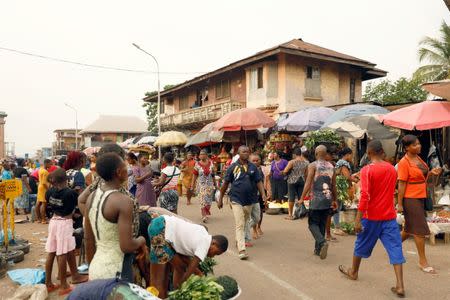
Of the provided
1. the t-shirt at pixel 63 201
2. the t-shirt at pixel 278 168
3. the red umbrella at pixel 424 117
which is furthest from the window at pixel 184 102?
the t-shirt at pixel 63 201

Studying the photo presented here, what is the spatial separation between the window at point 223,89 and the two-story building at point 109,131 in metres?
30.6

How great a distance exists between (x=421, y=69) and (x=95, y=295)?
24304 millimetres

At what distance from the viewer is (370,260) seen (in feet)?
19.3

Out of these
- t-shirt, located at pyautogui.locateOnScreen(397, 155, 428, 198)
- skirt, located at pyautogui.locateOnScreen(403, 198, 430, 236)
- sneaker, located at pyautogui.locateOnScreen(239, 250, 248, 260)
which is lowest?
sneaker, located at pyautogui.locateOnScreen(239, 250, 248, 260)

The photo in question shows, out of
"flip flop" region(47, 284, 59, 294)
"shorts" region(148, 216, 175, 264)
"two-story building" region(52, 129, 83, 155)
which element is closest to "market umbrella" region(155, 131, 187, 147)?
"flip flop" region(47, 284, 59, 294)

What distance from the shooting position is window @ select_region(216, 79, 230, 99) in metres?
23.3

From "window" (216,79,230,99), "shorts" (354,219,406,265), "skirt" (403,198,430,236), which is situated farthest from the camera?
"window" (216,79,230,99)

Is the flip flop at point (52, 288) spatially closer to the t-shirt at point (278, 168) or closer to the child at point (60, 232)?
the child at point (60, 232)

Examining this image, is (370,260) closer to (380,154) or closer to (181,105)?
(380,154)

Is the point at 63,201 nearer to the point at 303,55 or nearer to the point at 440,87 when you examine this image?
the point at 440,87

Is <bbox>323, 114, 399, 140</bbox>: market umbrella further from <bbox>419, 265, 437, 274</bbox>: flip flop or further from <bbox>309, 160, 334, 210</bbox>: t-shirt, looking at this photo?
<bbox>419, 265, 437, 274</bbox>: flip flop

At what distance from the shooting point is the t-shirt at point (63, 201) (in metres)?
4.87

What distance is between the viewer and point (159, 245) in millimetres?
3691

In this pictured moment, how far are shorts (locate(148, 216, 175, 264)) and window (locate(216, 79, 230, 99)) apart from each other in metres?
19.9
